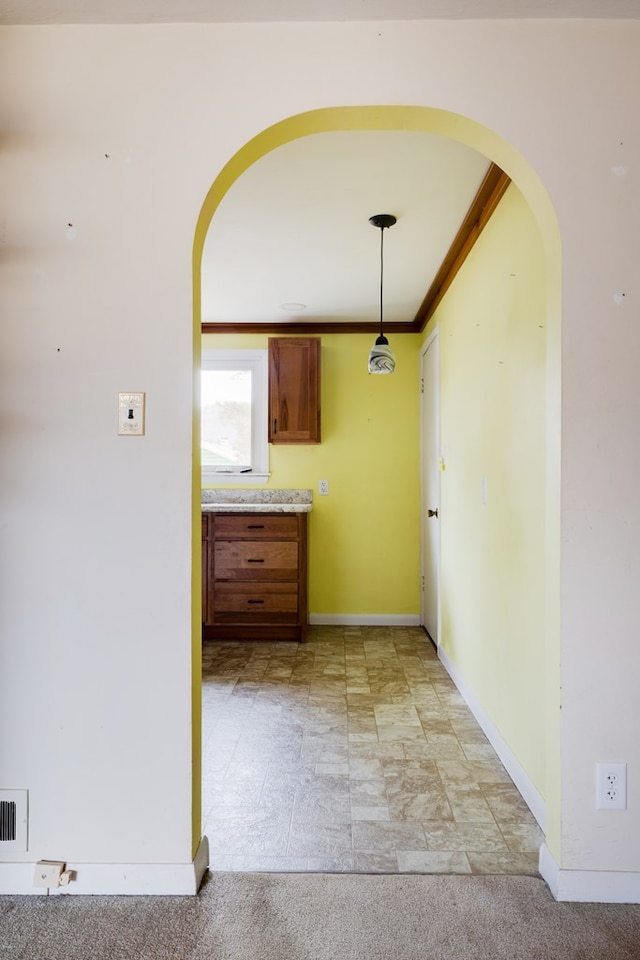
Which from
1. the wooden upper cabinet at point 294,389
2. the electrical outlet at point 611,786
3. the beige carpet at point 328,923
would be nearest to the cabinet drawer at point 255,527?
the wooden upper cabinet at point 294,389

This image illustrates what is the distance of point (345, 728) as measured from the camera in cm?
271

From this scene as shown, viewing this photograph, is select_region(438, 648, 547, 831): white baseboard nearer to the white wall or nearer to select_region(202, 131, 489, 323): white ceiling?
the white wall

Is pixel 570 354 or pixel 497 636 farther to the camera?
pixel 497 636

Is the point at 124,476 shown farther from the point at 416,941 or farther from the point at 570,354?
the point at 416,941

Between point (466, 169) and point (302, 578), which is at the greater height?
point (466, 169)

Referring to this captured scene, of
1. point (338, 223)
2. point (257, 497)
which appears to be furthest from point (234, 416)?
point (338, 223)

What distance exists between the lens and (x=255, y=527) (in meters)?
4.15

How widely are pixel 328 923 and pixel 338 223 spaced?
2.71 metres

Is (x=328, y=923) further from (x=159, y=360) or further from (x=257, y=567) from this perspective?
(x=257, y=567)

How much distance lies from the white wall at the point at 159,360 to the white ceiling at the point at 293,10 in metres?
0.03

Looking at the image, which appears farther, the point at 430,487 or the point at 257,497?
the point at 257,497

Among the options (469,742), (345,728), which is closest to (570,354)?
(469,742)

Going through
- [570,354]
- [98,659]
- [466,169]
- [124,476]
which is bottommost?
[98,659]

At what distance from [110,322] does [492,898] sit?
73.6 inches
